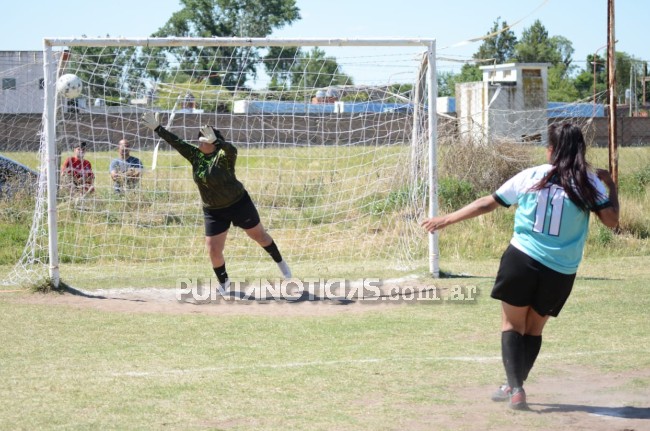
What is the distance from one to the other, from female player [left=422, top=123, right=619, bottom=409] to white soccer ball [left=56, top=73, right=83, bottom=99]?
288 inches

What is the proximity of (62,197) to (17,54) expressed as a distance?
718cm

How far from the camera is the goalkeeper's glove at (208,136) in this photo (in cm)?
1020

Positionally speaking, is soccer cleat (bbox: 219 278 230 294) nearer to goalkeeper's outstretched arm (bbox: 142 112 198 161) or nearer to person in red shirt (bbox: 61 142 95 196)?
goalkeeper's outstretched arm (bbox: 142 112 198 161)

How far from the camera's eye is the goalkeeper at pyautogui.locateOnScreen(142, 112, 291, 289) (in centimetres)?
1036

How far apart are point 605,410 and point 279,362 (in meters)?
2.77

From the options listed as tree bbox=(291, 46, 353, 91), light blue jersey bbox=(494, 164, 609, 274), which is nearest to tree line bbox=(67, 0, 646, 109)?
tree bbox=(291, 46, 353, 91)

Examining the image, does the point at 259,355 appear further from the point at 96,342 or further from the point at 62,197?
the point at 62,197

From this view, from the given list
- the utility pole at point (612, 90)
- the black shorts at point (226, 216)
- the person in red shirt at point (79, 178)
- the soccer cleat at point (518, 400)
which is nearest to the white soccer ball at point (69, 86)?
the person in red shirt at point (79, 178)

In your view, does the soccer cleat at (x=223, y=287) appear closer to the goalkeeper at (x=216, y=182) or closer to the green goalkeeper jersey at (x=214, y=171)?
the goalkeeper at (x=216, y=182)

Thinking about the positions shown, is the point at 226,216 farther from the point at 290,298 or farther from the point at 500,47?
the point at 500,47

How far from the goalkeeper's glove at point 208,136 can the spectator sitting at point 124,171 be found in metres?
4.03

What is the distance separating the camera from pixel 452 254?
1491cm

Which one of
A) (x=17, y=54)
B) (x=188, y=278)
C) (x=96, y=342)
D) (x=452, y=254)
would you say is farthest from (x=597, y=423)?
(x=17, y=54)

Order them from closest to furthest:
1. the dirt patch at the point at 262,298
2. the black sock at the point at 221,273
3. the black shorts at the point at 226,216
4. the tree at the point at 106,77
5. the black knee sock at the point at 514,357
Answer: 1. the black knee sock at the point at 514,357
2. the dirt patch at the point at 262,298
3. the black shorts at the point at 226,216
4. the black sock at the point at 221,273
5. the tree at the point at 106,77
